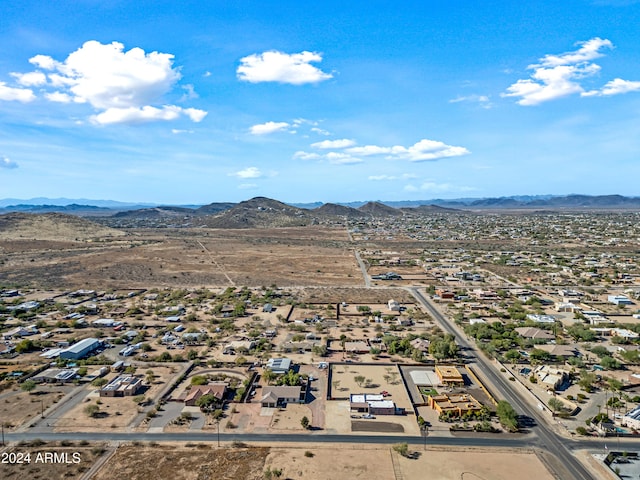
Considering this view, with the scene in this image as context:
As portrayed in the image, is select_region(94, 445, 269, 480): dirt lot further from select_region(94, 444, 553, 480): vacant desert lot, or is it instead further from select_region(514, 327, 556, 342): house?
select_region(514, 327, 556, 342): house

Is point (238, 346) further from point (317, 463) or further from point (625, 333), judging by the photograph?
Answer: point (625, 333)

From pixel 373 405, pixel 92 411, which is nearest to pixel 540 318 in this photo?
pixel 373 405

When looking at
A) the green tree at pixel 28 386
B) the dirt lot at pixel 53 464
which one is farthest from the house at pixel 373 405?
the green tree at pixel 28 386

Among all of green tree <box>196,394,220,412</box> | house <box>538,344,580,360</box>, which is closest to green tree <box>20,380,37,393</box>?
green tree <box>196,394,220,412</box>

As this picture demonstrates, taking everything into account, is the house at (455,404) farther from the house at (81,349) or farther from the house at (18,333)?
the house at (18,333)

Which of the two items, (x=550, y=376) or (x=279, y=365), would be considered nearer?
(x=550, y=376)

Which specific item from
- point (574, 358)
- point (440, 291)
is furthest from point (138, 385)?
point (440, 291)

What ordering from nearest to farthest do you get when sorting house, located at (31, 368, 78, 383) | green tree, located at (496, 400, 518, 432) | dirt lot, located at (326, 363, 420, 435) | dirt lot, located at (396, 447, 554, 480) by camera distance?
dirt lot, located at (396, 447, 554, 480) → green tree, located at (496, 400, 518, 432) → dirt lot, located at (326, 363, 420, 435) → house, located at (31, 368, 78, 383)
